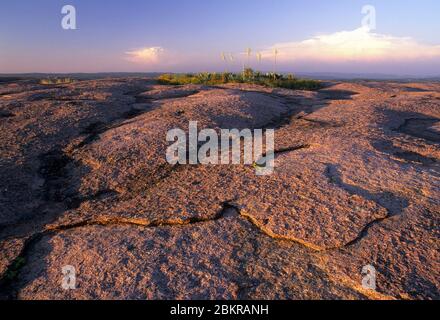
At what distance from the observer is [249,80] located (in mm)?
12070

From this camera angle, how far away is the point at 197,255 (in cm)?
227

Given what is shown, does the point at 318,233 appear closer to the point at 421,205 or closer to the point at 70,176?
the point at 421,205

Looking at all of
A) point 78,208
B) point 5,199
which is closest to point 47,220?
point 78,208

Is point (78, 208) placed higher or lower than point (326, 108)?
lower

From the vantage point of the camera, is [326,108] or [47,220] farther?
[326,108]

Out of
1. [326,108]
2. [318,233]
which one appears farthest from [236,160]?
[326,108]

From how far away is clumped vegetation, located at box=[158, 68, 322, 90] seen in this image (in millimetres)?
11555

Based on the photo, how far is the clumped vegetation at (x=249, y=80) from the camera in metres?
11.6
